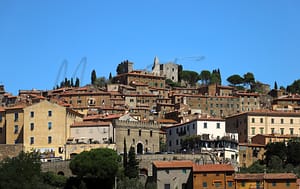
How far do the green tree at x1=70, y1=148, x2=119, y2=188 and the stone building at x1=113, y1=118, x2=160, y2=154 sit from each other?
10.0 meters

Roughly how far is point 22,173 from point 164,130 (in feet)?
108

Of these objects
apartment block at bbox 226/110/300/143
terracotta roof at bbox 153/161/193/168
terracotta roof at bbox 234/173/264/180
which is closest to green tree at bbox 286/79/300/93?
apartment block at bbox 226/110/300/143

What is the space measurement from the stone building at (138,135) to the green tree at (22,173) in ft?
43.7

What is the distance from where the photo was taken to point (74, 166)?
7288 cm

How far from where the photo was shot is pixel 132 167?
244 feet

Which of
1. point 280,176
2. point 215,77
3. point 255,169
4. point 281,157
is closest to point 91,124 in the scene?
point 255,169

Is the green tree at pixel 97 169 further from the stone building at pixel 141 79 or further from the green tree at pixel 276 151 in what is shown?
the stone building at pixel 141 79

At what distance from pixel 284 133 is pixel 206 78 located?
55.3m

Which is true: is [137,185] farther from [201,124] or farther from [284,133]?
[284,133]

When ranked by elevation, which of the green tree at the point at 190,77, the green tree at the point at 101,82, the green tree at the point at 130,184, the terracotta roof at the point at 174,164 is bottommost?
the green tree at the point at 130,184

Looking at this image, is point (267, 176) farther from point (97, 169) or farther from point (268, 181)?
point (97, 169)

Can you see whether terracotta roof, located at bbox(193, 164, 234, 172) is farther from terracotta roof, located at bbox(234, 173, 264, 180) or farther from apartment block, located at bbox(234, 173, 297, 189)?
apartment block, located at bbox(234, 173, 297, 189)

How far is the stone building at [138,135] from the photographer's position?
84250 millimetres

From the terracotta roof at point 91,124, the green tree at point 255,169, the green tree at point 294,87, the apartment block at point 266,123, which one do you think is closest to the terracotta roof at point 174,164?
the green tree at point 255,169
